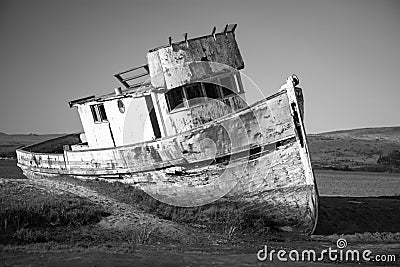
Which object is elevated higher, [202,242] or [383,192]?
[202,242]

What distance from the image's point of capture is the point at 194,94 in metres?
12.8

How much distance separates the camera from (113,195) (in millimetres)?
13344

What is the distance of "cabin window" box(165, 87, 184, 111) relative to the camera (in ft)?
41.7

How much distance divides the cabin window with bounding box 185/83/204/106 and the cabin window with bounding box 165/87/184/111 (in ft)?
0.62

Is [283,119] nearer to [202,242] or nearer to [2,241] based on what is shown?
[202,242]

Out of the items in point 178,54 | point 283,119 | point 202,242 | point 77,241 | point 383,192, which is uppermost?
point 178,54

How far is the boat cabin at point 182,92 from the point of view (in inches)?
498

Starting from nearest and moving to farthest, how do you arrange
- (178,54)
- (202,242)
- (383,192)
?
(202,242), (178,54), (383,192)

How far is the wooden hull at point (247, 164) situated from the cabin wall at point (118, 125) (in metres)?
0.71

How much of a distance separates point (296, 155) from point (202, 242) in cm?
279

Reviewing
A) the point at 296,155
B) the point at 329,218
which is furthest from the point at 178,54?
the point at 329,218

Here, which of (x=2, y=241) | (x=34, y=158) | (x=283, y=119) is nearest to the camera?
(x=2, y=241)

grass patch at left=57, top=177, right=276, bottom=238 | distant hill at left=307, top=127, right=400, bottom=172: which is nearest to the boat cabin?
grass patch at left=57, top=177, right=276, bottom=238

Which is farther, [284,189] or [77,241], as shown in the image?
[284,189]
